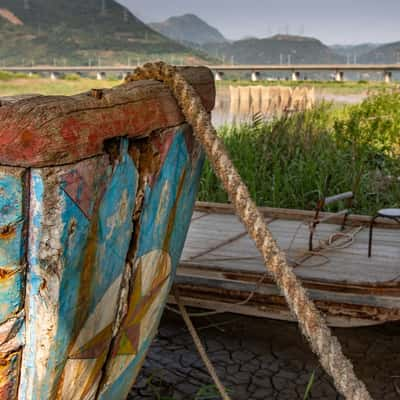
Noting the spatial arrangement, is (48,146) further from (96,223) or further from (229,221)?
(229,221)

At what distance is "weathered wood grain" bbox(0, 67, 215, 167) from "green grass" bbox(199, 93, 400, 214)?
12.4 ft

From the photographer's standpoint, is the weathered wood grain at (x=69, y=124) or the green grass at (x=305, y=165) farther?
the green grass at (x=305, y=165)

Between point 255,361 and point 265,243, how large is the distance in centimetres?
198

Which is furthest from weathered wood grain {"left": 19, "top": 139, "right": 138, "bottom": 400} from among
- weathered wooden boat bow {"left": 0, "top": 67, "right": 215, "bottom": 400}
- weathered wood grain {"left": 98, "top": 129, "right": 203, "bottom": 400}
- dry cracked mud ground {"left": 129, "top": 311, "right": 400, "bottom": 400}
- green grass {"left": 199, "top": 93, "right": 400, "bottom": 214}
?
green grass {"left": 199, "top": 93, "right": 400, "bottom": 214}

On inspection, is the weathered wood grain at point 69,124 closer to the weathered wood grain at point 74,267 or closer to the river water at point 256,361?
the weathered wood grain at point 74,267

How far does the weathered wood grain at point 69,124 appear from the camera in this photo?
1465mm

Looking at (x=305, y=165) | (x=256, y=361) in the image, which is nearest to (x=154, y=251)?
(x=256, y=361)

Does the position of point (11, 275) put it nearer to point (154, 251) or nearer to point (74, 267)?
point (74, 267)

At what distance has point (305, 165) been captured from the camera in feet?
21.9

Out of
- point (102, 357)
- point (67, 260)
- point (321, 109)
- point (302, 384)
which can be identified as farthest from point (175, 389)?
point (321, 109)

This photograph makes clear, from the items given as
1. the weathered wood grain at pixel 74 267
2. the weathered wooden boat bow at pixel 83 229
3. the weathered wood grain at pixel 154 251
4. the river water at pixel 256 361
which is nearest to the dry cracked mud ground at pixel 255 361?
the river water at pixel 256 361

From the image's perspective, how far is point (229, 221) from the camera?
16.2 ft

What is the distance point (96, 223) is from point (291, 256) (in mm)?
2383

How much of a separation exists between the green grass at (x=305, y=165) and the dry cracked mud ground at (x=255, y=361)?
67.4 inches
